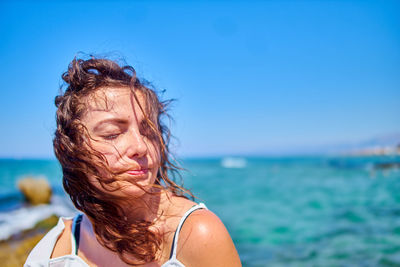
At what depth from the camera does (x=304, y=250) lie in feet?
24.3

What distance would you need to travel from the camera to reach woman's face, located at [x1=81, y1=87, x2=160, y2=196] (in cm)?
141

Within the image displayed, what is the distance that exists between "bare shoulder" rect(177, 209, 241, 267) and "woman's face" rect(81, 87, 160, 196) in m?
0.32

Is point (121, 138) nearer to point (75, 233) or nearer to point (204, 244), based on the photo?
point (204, 244)

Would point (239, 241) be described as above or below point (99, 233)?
below

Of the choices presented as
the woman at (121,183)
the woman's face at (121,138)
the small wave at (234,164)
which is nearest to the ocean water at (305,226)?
the woman at (121,183)

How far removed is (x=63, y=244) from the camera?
1772mm

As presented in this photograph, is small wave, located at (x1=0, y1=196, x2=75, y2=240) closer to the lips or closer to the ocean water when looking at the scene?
the ocean water

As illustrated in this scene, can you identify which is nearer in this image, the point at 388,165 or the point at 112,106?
the point at 112,106

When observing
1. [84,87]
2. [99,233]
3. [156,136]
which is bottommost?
[99,233]

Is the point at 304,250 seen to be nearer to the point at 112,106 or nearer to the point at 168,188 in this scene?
the point at 168,188

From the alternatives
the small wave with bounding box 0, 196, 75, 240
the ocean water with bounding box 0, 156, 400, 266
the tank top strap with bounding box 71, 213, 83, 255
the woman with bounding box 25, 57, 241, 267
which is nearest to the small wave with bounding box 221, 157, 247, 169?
the ocean water with bounding box 0, 156, 400, 266

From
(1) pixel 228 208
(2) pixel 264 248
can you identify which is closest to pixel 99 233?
(2) pixel 264 248

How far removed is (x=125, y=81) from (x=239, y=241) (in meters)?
7.97

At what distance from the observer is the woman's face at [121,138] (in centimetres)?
141
